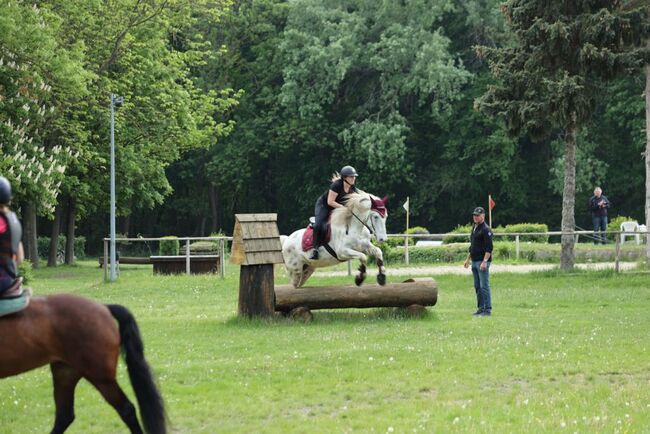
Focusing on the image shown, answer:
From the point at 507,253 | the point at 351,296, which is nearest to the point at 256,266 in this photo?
the point at 351,296

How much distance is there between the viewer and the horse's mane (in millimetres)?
19734

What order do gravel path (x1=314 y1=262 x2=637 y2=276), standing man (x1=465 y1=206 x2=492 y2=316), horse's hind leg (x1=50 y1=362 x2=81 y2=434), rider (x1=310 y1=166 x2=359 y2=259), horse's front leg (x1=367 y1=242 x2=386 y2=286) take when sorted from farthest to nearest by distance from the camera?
gravel path (x1=314 y1=262 x2=637 y2=276) → standing man (x1=465 y1=206 x2=492 y2=316) → rider (x1=310 y1=166 x2=359 y2=259) → horse's front leg (x1=367 y1=242 x2=386 y2=286) → horse's hind leg (x1=50 y1=362 x2=81 y2=434)

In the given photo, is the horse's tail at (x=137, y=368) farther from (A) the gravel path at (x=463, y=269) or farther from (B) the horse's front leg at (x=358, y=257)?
(A) the gravel path at (x=463, y=269)

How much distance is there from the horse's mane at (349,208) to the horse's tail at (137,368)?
411 inches

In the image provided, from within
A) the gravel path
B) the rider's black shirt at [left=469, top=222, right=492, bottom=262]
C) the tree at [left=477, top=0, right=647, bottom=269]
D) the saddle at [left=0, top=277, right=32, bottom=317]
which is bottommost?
the gravel path

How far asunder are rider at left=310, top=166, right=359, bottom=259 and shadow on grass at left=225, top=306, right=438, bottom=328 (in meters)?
1.23

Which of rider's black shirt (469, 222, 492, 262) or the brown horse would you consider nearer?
the brown horse

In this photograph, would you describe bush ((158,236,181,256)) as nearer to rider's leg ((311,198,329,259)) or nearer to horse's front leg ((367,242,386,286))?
rider's leg ((311,198,329,259))

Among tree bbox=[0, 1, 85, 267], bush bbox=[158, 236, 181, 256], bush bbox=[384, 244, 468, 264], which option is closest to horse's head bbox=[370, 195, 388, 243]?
bush bbox=[384, 244, 468, 264]

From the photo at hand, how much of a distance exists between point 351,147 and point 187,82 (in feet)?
41.2

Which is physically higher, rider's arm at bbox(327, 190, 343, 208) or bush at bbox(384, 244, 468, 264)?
rider's arm at bbox(327, 190, 343, 208)

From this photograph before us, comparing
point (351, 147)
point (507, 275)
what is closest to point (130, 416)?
point (507, 275)

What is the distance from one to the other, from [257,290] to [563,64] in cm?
1662

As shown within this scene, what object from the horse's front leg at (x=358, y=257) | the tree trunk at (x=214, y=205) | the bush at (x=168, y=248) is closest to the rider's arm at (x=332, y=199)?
the horse's front leg at (x=358, y=257)
